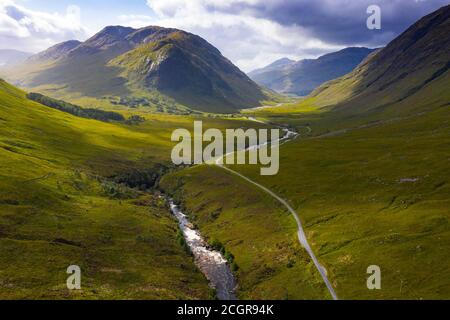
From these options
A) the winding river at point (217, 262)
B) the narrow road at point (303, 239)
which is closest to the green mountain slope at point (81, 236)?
the winding river at point (217, 262)

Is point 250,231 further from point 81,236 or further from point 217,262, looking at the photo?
point 81,236

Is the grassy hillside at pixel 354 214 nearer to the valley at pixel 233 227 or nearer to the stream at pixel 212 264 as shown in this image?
the valley at pixel 233 227

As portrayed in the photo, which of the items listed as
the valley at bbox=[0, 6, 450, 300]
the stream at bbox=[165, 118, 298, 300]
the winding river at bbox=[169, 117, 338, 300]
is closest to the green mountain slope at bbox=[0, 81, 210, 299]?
the valley at bbox=[0, 6, 450, 300]

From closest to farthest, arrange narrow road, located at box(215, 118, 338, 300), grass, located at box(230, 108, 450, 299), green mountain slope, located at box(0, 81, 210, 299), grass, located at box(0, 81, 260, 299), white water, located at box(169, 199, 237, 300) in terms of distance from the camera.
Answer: grass, located at box(230, 108, 450, 299) < grass, located at box(0, 81, 260, 299) < green mountain slope, located at box(0, 81, 210, 299) < narrow road, located at box(215, 118, 338, 300) < white water, located at box(169, 199, 237, 300)

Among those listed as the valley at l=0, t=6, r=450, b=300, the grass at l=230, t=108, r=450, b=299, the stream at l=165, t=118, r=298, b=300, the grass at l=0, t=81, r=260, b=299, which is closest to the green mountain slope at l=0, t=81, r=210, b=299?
the grass at l=0, t=81, r=260, b=299

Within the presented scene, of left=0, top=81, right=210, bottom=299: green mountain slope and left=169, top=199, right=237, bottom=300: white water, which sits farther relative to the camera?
left=169, top=199, right=237, bottom=300: white water

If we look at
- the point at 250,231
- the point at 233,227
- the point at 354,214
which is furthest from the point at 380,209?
the point at 233,227

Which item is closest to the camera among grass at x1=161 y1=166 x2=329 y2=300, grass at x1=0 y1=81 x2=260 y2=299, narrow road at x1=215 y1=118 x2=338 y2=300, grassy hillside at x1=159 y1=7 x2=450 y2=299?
grassy hillside at x1=159 y1=7 x2=450 y2=299

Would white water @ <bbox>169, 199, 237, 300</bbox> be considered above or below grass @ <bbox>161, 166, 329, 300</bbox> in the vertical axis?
below

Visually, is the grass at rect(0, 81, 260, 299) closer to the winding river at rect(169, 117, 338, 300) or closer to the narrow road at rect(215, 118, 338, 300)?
the winding river at rect(169, 117, 338, 300)
